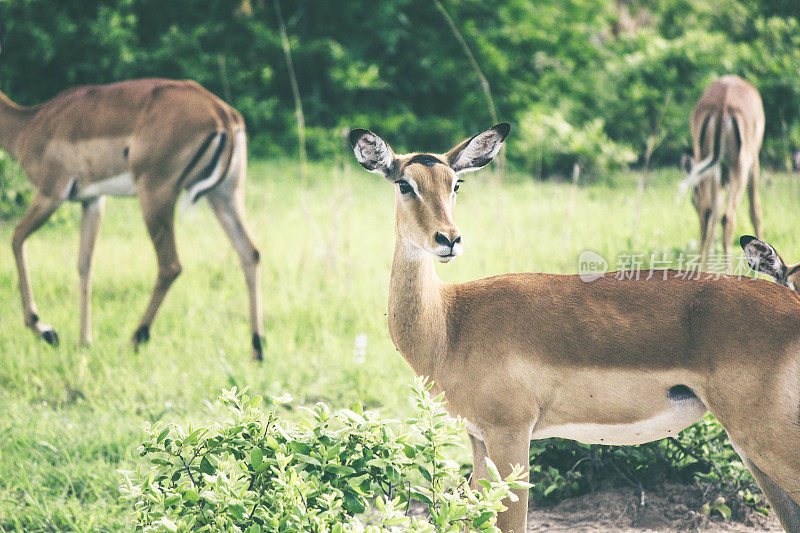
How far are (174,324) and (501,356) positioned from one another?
368cm

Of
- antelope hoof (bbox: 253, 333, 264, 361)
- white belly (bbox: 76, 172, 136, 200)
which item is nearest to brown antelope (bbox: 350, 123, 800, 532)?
antelope hoof (bbox: 253, 333, 264, 361)

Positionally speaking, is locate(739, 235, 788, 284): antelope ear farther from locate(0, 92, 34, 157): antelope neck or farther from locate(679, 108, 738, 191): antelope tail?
locate(0, 92, 34, 157): antelope neck

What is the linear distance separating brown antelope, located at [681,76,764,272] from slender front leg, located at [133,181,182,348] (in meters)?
3.45

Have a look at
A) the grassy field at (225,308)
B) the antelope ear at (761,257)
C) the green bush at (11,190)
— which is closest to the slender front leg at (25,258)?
the grassy field at (225,308)

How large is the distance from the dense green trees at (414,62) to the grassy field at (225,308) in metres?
1.12

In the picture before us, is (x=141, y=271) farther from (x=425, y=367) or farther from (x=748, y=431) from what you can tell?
(x=748, y=431)

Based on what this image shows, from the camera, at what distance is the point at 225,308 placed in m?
6.17

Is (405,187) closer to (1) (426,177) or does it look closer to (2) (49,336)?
(1) (426,177)

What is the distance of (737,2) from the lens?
9.96 metres

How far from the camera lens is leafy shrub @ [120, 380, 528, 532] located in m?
2.20

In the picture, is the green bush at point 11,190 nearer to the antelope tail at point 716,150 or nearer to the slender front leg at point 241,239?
the slender front leg at point 241,239

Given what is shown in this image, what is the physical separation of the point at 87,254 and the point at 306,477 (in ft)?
13.0

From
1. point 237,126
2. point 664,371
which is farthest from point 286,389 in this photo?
point 664,371

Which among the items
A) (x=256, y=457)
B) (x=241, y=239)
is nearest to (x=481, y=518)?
(x=256, y=457)
